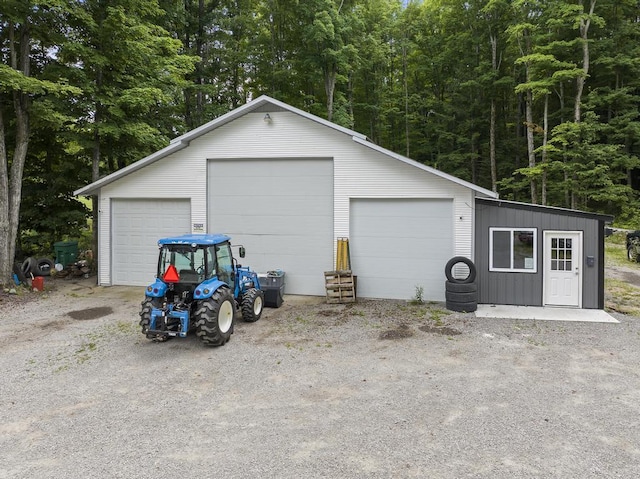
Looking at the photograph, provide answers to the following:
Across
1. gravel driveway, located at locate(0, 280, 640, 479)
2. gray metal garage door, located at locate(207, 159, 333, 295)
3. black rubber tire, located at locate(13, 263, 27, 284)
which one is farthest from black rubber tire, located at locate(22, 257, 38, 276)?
gray metal garage door, located at locate(207, 159, 333, 295)

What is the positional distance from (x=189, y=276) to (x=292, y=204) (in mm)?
5111

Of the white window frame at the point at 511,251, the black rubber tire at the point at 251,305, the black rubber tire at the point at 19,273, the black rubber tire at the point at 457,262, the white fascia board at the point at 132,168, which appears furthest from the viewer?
the black rubber tire at the point at 19,273

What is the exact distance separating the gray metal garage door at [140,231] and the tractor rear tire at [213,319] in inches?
236

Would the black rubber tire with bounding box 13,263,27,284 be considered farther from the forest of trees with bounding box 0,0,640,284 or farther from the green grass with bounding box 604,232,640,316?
the green grass with bounding box 604,232,640,316

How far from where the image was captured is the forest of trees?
12.4m

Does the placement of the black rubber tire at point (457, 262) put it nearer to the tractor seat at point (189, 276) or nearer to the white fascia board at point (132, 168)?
the tractor seat at point (189, 276)

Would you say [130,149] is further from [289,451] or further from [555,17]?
[555,17]

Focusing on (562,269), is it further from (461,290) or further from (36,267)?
(36,267)

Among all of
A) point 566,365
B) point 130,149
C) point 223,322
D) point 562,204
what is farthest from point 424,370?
point 562,204

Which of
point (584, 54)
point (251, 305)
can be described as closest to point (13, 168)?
point (251, 305)

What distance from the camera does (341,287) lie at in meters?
10.7

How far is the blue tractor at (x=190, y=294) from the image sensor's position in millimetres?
6609

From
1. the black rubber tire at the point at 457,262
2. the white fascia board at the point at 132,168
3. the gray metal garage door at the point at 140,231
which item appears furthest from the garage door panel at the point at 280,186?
the black rubber tire at the point at 457,262

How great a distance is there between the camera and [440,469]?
366 cm
